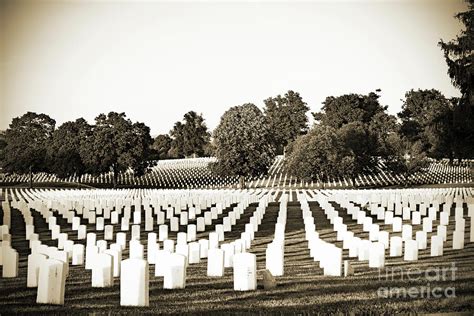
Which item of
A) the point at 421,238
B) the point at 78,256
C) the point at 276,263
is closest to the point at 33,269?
the point at 78,256

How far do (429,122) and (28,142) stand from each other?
152ft

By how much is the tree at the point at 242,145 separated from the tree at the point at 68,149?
13668 millimetres

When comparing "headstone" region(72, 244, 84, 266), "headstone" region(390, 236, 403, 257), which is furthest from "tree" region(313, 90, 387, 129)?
"headstone" region(72, 244, 84, 266)

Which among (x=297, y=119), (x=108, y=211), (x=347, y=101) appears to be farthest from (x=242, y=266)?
(x=297, y=119)

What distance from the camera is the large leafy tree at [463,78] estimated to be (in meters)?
25.8

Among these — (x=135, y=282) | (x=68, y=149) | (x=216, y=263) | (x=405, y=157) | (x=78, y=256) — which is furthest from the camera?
(x=405, y=157)

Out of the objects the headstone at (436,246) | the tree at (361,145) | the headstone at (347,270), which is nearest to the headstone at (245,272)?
the headstone at (347,270)

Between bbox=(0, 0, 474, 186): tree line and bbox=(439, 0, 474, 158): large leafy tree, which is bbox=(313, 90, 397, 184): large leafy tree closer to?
bbox=(0, 0, 474, 186): tree line

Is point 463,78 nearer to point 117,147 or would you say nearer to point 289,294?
point 289,294

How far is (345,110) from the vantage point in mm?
99438

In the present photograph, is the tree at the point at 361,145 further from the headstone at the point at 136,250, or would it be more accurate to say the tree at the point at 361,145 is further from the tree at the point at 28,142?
the headstone at the point at 136,250

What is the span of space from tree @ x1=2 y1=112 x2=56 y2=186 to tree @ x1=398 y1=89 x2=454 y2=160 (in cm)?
3534

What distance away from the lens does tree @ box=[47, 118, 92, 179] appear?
208 ft

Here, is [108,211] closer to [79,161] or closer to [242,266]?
[242,266]
